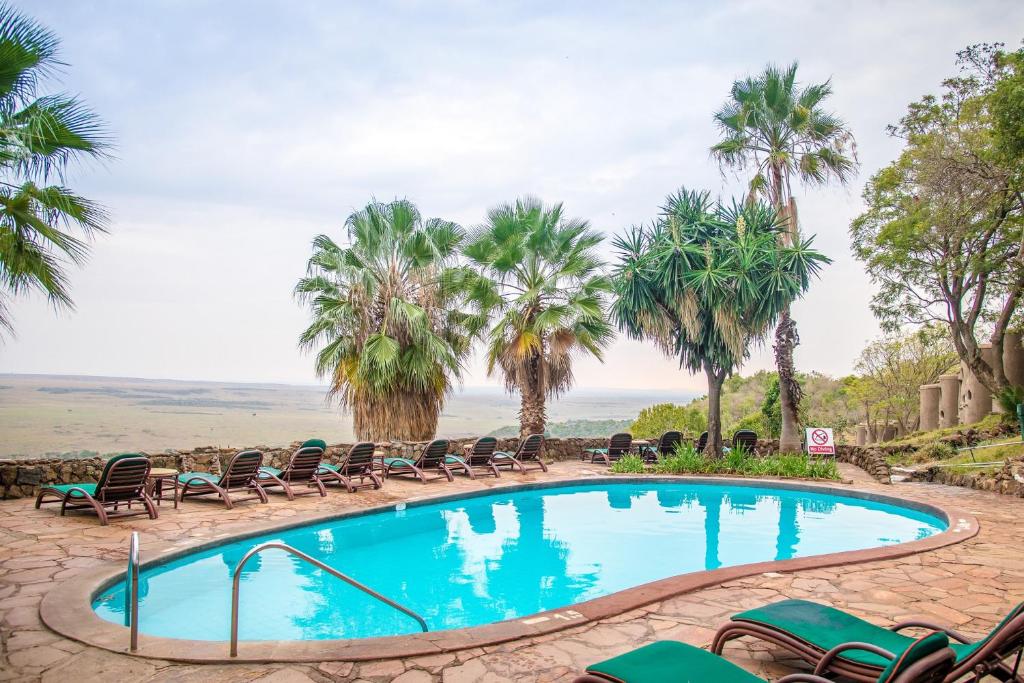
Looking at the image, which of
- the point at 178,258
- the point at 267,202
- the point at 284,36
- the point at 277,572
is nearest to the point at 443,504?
the point at 277,572

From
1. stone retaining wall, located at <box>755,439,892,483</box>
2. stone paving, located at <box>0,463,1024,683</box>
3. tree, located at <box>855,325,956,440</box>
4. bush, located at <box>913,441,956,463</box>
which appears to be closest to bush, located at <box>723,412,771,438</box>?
stone retaining wall, located at <box>755,439,892,483</box>

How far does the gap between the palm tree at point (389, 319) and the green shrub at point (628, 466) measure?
4.84m

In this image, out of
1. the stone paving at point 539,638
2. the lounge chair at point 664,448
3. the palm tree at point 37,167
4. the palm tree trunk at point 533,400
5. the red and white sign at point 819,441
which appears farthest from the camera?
the palm tree trunk at point 533,400

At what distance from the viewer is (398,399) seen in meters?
16.2

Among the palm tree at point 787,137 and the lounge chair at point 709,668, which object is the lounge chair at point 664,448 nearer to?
the palm tree at point 787,137

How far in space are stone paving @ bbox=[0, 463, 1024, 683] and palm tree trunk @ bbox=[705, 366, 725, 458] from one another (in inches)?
265

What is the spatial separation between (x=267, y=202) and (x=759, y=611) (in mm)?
31079

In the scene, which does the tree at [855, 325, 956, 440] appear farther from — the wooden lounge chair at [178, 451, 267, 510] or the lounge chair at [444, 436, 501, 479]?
the wooden lounge chair at [178, 451, 267, 510]

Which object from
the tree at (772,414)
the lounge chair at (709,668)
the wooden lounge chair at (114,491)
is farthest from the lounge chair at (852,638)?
the tree at (772,414)

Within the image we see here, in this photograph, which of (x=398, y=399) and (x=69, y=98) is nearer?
(x=69, y=98)

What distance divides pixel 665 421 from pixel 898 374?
36.5 feet

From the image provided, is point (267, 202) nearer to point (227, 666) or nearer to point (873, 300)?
point (873, 300)

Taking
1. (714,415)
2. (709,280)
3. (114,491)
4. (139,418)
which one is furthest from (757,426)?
(139,418)

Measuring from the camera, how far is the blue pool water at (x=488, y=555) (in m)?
5.55
